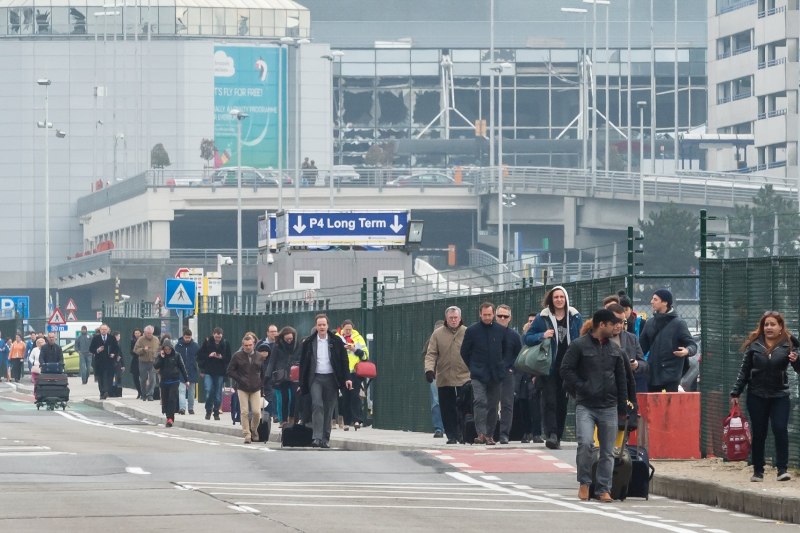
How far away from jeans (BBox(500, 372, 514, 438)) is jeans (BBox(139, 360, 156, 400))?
75.6 feet

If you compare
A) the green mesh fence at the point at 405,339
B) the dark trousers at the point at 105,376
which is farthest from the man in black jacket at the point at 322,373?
the dark trousers at the point at 105,376

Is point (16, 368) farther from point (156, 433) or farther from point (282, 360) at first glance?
point (282, 360)

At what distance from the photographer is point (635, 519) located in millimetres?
15945

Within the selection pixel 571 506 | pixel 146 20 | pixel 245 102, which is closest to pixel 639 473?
pixel 571 506

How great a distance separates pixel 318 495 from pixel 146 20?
406 ft

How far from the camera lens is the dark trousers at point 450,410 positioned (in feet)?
82.2

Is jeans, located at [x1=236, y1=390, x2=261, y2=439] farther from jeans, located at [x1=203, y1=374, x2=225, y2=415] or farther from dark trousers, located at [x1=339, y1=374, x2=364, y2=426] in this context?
jeans, located at [x1=203, y1=374, x2=225, y2=415]

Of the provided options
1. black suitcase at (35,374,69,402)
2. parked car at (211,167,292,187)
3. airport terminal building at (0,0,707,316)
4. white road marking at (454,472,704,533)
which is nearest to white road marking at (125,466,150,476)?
white road marking at (454,472,704,533)

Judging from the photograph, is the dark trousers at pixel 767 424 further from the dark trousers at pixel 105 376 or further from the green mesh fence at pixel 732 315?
the dark trousers at pixel 105 376

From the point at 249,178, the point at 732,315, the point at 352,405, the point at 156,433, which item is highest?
the point at 249,178

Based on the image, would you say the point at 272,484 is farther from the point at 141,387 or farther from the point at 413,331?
the point at 141,387

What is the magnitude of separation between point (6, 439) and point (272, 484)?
36.1ft

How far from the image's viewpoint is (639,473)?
17938 millimetres

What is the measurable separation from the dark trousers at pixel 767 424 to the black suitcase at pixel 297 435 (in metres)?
9.65
